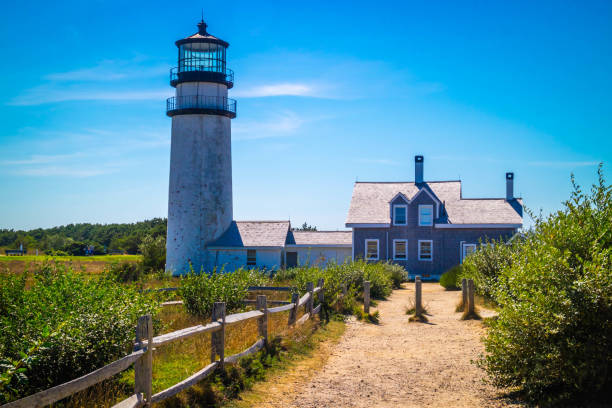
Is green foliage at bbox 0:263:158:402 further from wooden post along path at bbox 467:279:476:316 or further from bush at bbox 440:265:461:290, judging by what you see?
bush at bbox 440:265:461:290

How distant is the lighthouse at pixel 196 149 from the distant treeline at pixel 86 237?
70.6 feet

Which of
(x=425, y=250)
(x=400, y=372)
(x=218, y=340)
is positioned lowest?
(x=400, y=372)

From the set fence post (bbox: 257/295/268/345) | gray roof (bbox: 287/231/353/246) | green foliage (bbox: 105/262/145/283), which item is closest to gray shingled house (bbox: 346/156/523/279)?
gray roof (bbox: 287/231/353/246)

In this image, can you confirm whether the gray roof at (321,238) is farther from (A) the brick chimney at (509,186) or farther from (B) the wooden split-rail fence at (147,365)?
(B) the wooden split-rail fence at (147,365)

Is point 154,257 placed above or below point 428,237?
below

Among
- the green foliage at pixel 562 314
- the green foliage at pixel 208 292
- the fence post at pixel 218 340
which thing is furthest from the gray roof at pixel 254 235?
the green foliage at pixel 562 314

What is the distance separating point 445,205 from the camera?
37.7 metres

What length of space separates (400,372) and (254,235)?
87.0 feet

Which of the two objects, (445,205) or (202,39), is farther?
(445,205)

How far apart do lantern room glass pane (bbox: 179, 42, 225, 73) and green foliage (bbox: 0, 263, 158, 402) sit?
2638 cm

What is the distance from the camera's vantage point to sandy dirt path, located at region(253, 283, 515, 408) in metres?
8.98

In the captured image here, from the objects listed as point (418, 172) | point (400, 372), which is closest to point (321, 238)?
point (418, 172)

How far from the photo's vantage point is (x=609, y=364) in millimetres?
7703

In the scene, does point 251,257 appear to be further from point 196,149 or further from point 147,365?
point 147,365
